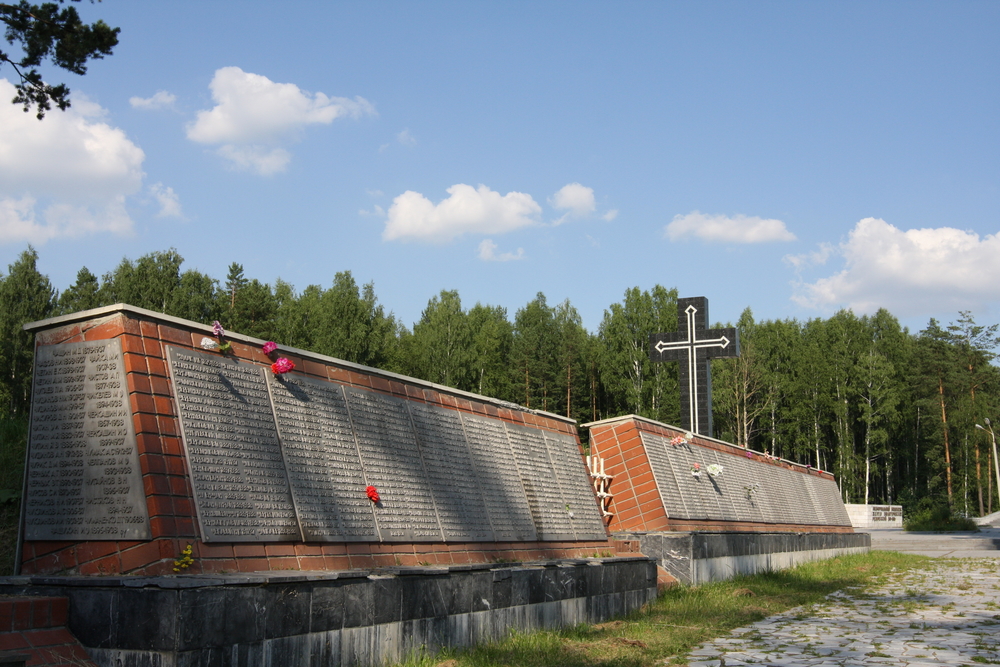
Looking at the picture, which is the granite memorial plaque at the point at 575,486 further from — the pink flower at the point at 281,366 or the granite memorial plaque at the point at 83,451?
the granite memorial plaque at the point at 83,451

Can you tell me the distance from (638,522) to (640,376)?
32048 millimetres

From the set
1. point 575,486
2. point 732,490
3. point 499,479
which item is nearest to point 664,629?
point 575,486

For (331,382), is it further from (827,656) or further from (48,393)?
(827,656)

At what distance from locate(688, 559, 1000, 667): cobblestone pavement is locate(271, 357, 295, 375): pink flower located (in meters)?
3.85

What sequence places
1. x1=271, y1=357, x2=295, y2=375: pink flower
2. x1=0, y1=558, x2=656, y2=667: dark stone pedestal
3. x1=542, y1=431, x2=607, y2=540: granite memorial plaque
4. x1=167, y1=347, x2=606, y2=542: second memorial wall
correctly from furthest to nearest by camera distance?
x1=542, y1=431, x2=607, y2=540: granite memorial plaque
x1=271, y1=357, x2=295, y2=375: pink flower
x1=167, y1=347, x2=606, y2=542: second memorial wall
x1=0, y1=558, x2=656, y2=667: dark stone pedestal

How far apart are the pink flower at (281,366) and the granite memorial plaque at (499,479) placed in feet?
8.09

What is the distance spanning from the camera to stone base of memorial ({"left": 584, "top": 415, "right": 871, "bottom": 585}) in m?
11.2

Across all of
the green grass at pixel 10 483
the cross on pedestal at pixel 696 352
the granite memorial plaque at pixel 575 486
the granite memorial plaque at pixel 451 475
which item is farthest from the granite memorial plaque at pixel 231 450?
the cross on pedestal at pixel 696 352

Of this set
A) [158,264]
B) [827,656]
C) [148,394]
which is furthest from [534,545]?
[158,264]

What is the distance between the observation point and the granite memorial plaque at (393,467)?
21.5ft

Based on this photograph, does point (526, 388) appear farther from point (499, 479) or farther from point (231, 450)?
point (231, 450)

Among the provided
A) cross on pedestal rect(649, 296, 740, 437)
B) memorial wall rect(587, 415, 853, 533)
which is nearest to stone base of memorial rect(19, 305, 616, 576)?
memorial wall rect(587, 415, 853, 533)

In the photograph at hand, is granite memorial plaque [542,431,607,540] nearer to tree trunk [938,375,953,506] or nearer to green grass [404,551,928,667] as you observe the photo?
green grass [404,551,928,667]

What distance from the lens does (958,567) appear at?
17.1m
